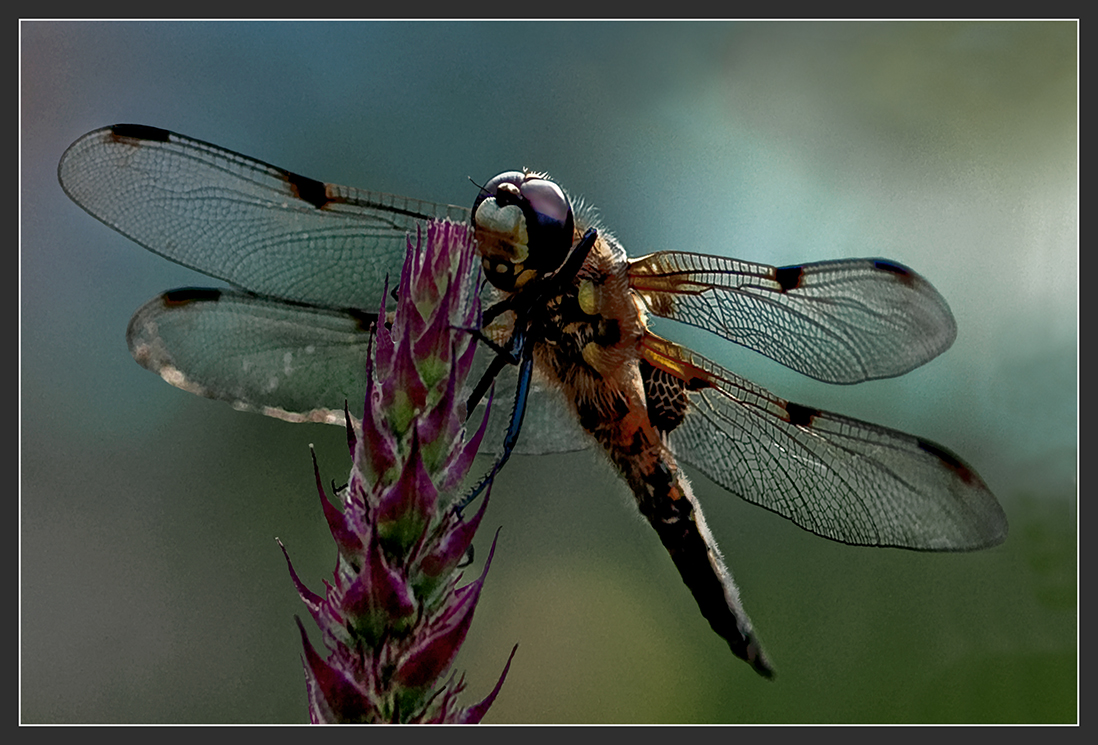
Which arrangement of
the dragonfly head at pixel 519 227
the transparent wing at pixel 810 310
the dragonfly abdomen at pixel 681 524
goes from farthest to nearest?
the dragonfly abdomen at pixel 681 524 < the transparent wing at pixel 810 310 < the dragonfly head at pixel 519 227

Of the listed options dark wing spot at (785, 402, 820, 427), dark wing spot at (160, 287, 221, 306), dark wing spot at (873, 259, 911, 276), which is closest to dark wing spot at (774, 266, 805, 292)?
dark wing spot at (873, 259, 911, 276)

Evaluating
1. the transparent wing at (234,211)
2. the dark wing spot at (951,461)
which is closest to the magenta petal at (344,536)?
the transparent wing at (234,211)

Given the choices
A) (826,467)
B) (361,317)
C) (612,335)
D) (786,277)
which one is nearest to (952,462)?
(826,467)

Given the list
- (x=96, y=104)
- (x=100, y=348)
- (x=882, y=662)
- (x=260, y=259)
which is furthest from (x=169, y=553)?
(x=882, y=662)

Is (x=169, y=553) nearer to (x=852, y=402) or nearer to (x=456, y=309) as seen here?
(x=456, y=309)

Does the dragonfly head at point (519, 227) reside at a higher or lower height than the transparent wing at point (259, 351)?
higher

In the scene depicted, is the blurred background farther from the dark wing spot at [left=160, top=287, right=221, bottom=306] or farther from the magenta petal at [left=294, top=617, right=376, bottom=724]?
the magenta petal at [left=294, top=617, right=376, bottom=724]

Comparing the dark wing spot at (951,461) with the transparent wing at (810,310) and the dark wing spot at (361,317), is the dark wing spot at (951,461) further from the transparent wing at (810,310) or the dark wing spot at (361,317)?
the dark wing spot at (361,317)
